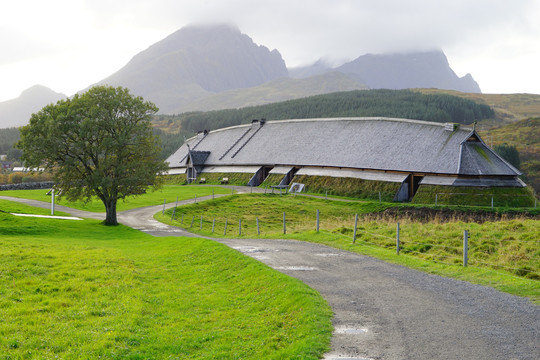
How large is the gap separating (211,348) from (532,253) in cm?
1663

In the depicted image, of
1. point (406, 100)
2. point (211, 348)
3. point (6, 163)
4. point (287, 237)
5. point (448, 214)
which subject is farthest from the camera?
point (406, 100)

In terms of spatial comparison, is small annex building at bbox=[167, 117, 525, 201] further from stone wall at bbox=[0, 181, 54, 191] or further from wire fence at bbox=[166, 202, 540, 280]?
wire fence at bbox=[166, 202, 540, 280]

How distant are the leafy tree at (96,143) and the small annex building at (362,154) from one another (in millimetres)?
32460

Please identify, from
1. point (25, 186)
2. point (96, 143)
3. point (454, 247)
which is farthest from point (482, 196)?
point (25, 186)

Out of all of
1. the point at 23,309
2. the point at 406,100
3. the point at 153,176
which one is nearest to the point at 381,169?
the point at 153,176

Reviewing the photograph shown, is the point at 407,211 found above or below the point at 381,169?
below

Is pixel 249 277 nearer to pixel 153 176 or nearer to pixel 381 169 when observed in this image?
pixel 153 176

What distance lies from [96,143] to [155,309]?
35435mm

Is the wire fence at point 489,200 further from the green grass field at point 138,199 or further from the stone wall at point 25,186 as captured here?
the stone wall at point 25,186

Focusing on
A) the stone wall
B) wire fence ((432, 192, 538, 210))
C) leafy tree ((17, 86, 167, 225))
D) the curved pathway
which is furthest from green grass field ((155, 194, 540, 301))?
the stone wall

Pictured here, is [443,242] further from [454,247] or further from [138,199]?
[138,199]

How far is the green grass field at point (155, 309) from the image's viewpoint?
1030 cm

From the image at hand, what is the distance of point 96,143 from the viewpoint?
1797 inches

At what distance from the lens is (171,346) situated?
1062 cm
